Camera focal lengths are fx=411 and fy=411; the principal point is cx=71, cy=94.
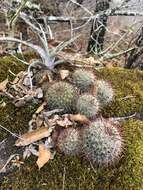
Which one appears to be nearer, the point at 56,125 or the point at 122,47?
the point at 56,125

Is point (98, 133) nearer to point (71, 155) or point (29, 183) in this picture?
point (71, 155)

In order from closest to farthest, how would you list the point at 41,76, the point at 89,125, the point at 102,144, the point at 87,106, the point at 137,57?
the point at 102,144 → the point at 89,125 → the point at 87,106 → the point at 41,76 → the point at 137,57

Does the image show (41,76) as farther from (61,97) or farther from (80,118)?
(80,118)

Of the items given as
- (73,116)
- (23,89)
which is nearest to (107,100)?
(73,116)

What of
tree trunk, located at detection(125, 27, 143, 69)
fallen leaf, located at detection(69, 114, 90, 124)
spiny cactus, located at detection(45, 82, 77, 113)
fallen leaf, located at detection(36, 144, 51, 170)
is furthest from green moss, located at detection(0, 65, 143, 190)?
tree trunk, located at detection(125, 27, 143, 69)

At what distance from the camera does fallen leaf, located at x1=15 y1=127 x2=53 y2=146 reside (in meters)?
2.48

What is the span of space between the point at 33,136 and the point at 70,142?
0.25m

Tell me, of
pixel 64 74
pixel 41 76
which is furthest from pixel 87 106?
pixel 41 76

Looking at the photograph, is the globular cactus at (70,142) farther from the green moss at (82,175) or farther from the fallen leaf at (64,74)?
the fallen leaf at (64,74)

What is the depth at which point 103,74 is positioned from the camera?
10.3 ft

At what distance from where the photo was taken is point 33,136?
2506mm

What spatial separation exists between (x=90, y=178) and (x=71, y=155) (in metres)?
0.17

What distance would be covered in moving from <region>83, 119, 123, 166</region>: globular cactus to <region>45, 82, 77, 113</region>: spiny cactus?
10.0 inches

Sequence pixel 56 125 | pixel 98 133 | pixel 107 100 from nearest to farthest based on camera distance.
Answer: pixel 98 133 < pixel 56 125 < pixel 107 100
